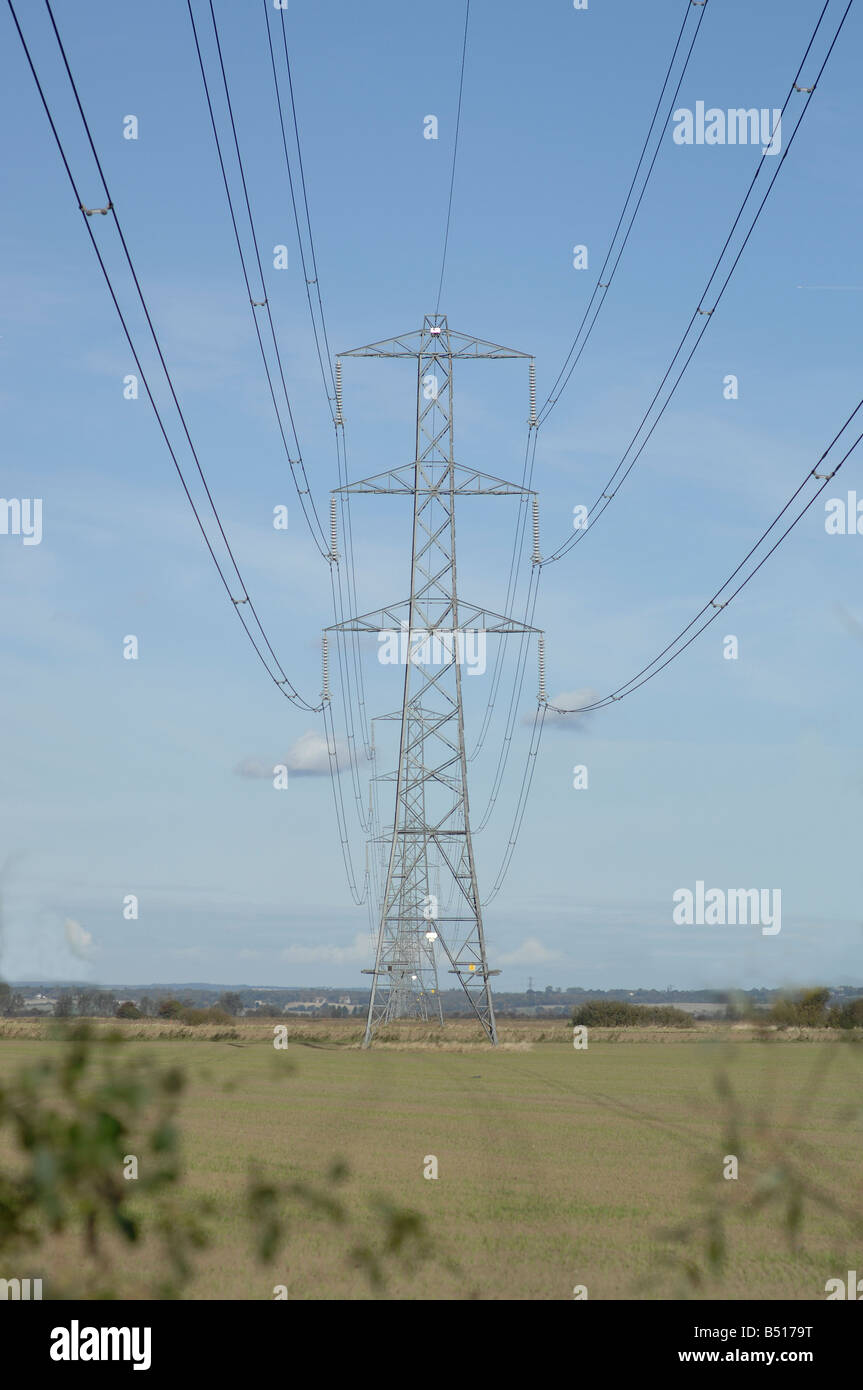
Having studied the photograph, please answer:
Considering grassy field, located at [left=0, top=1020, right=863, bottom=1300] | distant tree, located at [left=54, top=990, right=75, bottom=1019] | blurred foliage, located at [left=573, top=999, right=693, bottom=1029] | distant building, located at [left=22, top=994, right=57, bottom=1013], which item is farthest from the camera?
blurred foliage, located at [left=573, top=999, right=693, bottom=1029]

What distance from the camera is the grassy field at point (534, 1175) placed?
126 inches

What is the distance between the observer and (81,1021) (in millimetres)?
2740

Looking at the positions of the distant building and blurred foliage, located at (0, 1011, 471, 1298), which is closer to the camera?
blurred foliage, located at (0, 1011, 471, 1298)

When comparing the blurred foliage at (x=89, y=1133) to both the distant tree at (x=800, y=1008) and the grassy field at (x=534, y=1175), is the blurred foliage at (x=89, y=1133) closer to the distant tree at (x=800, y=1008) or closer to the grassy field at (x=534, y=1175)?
the grassy field at (x=534, y=1175)

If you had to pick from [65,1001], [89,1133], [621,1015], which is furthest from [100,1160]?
[621,1015]

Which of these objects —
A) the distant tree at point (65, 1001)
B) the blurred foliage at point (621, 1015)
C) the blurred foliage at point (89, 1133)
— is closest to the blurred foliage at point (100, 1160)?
the blurred foliage at point (89, 1133)

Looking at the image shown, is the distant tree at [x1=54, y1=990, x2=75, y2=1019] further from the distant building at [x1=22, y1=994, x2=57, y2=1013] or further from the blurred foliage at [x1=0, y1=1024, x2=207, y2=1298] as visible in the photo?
the blurred foliage at [x1=0, y1=1024, x2=207, y2=1298]

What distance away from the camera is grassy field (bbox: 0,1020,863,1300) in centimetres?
321

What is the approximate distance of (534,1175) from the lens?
2223cm

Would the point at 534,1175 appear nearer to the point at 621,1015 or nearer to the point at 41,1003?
the point at 41,1003

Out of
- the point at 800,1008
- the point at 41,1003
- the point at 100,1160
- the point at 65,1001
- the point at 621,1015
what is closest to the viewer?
the point at 100,1160

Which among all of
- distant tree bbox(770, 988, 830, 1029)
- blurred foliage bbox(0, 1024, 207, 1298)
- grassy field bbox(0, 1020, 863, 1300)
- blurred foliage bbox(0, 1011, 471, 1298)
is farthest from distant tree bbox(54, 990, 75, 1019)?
distant tree bbox(770, 988, 830, 1029)

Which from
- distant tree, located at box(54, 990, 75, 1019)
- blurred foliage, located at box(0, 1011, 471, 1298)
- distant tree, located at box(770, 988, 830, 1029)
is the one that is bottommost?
blurred foliage, located at box(0, 1011, 471, 1298)
